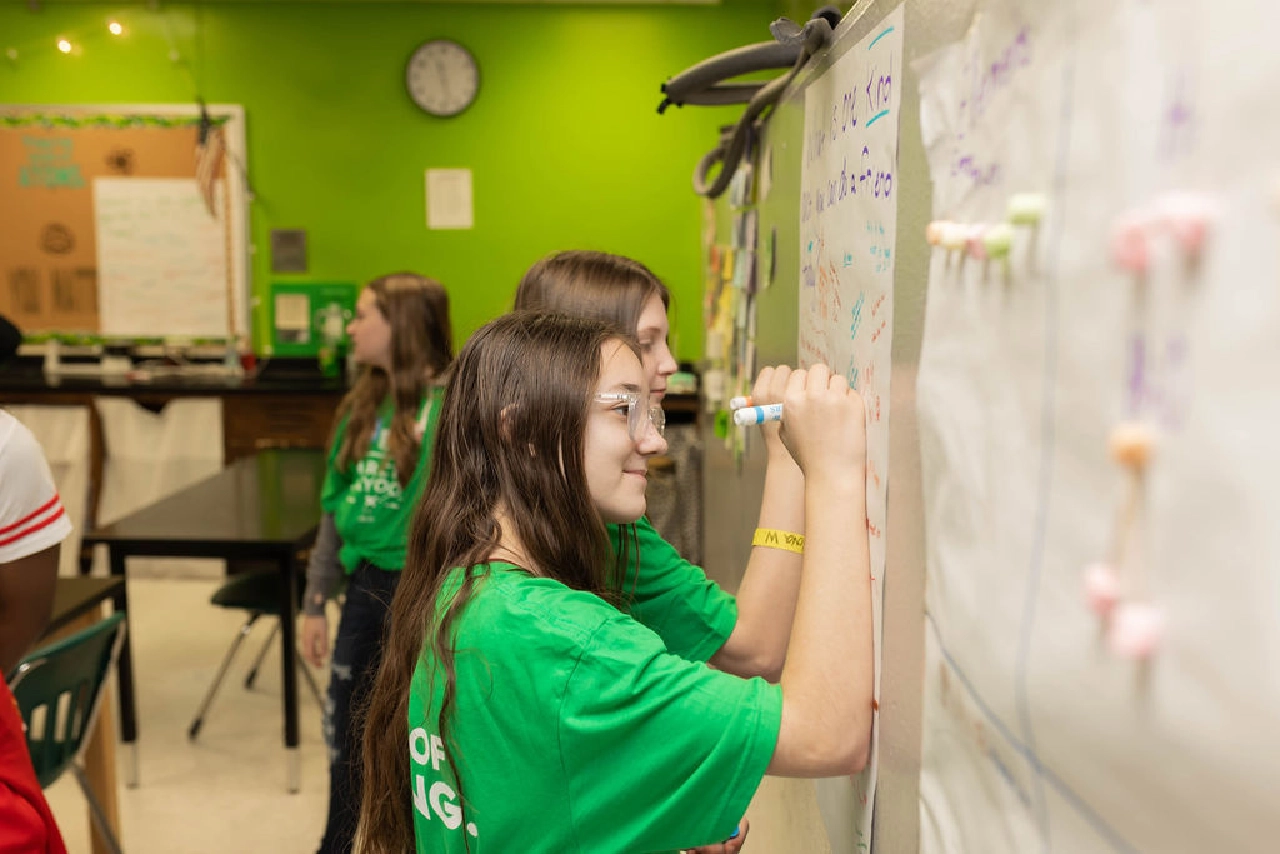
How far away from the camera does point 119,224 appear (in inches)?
205

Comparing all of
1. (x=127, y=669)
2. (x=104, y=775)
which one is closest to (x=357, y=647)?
(x=104, y=775)

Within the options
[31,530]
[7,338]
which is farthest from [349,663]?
[7,338]

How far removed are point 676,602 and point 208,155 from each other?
15.3 feet

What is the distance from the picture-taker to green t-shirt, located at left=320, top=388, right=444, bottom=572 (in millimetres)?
2219

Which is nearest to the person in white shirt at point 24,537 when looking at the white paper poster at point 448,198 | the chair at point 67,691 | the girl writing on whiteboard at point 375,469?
the chair at point 67,691

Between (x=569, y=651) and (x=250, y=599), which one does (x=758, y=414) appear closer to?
(x=569, y=651)

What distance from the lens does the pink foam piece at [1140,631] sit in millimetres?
427

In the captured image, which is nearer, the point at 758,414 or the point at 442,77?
the point at 758,414

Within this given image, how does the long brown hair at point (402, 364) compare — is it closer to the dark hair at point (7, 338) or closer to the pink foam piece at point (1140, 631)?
the dark hair at point (7, 338)

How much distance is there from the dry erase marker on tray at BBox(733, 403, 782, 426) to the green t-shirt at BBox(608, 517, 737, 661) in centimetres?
30

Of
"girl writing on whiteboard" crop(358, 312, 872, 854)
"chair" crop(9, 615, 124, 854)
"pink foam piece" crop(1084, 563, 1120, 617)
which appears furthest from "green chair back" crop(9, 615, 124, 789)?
"pink foam piece" crop(1084, 563, 1120, 617)

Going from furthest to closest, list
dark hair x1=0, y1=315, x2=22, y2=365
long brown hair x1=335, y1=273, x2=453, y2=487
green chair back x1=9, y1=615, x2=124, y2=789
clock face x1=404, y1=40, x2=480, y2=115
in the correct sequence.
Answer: clock face x1=404, y1=40, x2=480, y2=115 < long brown hair x1=335, y1=273, x2=453, y2=487 < green chair back x1=9, y1=615, x2=124, y2=789 < dark hair x1=0, y1=315, x2=22, y2=365

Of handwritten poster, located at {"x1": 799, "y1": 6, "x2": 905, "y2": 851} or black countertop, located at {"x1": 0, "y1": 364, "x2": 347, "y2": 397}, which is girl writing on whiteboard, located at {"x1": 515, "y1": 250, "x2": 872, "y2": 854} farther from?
black countertop, located at {"x1": 0, "y1": 364, "x2": 347, "y2": 397}

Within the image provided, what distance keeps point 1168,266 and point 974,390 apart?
0.22 meters
